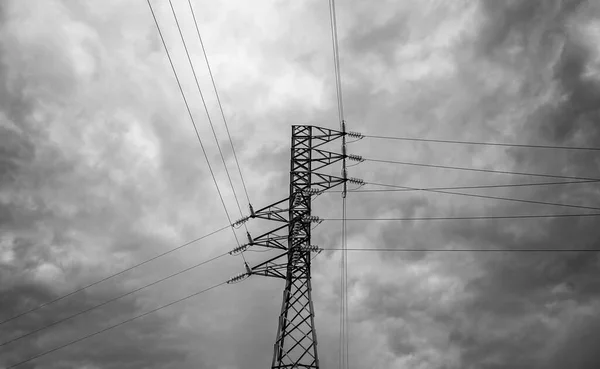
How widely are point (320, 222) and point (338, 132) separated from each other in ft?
24.9

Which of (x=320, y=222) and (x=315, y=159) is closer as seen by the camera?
(x=320, y=222)

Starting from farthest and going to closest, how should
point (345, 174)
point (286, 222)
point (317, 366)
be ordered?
1. point (345, 174)
2. point (286, 222)
3. point (317, 366)

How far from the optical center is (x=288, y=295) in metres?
28.6

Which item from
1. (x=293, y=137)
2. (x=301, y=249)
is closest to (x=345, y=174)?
(x=293, y=137)

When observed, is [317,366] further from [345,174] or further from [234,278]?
[345,174]

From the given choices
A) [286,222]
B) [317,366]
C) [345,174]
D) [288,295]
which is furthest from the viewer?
[345,174]

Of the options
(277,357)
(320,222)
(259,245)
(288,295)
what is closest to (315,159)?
(320,222)

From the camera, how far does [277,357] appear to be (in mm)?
26859

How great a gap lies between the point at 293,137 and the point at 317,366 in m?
14.9

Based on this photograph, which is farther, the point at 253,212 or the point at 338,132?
the point at 338,132

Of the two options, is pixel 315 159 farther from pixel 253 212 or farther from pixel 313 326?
pixel 313 326

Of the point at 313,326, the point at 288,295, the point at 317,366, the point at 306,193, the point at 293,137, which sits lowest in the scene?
the point at 317,366

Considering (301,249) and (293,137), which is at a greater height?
(293,137)

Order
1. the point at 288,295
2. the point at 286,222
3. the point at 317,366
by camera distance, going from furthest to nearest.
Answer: the point at 286,222 < the point at 288,295 < the point at 317,366
